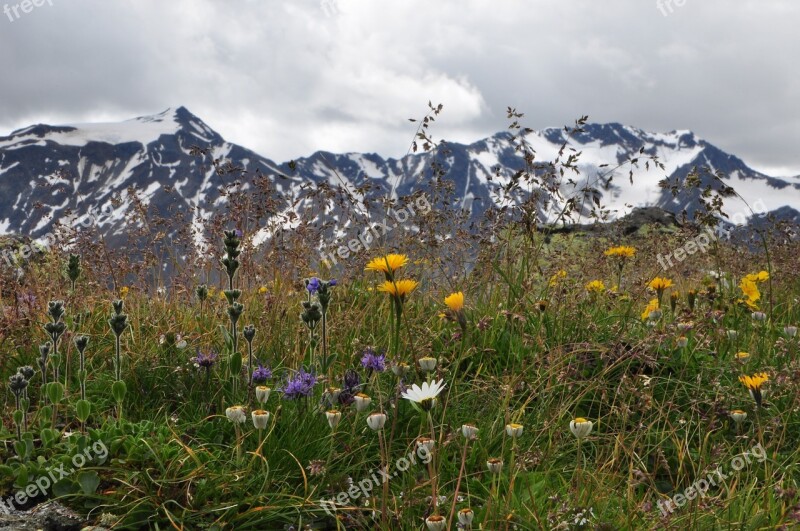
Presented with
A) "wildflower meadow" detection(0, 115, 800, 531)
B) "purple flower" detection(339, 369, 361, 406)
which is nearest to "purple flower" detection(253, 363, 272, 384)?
"wildflower meadow" detection(0, 115, 800, 531)

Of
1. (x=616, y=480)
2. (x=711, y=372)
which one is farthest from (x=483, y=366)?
(x=711, y=372)

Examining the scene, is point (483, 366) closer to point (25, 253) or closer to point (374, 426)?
point (374, 426)

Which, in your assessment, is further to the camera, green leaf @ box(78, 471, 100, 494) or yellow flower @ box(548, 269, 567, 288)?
yellow flower @ box(548, 269, 567, 288)

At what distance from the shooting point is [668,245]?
17.1 ft

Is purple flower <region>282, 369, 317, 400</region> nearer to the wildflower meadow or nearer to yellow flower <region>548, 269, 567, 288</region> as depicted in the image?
the wildflower meadow

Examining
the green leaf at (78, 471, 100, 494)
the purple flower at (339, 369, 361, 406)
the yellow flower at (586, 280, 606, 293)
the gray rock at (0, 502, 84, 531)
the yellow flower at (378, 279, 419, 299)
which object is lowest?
the gray rock at (0, 502, 84, 531)

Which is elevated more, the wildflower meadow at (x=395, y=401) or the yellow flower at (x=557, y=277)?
the yellow flower at (x=557, y=277)

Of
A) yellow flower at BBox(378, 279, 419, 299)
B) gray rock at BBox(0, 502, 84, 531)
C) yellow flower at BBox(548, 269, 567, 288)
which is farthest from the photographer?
yellow flower at BBox(548, 269, 567, 288)

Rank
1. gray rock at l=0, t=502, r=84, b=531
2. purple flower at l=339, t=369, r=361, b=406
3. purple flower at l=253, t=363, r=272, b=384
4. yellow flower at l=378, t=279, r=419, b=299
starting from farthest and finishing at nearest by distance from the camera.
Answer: purple flower at l=253, t=363, r=272, b=384 < purple flower at l=339, t=369, r=361, b=406 < yellow flower at l=378, t=279, r=419, b=299 < gray rock at l=0, t=502, r=84, b=531

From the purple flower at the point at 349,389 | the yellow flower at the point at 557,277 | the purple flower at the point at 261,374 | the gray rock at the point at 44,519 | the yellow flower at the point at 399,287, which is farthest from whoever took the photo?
the yellow flower at the point at 557,277

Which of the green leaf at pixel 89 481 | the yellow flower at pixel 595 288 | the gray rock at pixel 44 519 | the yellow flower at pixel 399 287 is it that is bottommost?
the gray rock at pixel 44 519

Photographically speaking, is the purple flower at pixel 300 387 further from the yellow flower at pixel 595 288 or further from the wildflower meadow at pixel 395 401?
the yellow flower at pixel 595 288

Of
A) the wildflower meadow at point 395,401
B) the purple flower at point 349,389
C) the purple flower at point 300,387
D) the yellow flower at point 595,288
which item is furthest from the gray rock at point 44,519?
the yellow flower at point 595,288

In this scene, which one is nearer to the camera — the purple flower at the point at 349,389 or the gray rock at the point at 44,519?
the gray rock at the point at 44,519
